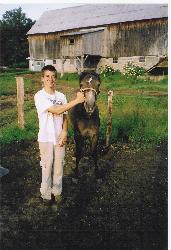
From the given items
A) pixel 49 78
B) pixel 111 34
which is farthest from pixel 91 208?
pixel 111 34

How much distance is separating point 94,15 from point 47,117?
2898cm

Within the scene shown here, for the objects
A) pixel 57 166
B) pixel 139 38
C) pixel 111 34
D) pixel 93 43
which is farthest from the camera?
pixel 93 43

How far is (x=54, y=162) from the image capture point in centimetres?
443

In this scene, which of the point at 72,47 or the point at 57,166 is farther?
the point at 72,47

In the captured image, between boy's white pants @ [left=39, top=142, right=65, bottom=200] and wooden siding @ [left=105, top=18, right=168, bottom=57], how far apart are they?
26.1 m

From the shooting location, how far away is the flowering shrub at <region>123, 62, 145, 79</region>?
28.1 meters

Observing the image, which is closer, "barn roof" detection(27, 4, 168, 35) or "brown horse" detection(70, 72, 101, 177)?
"brown horse" detection(70, 72, 101, 177)

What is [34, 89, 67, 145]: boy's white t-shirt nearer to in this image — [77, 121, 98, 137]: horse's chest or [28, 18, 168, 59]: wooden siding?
[77, 121, 98, 137]: horse's chest

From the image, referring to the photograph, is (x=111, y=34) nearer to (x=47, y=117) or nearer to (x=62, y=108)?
(x=47, y=117)

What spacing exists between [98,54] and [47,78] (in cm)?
Result: 2758

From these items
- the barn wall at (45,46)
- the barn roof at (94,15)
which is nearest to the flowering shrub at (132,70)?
the barn roof at (94,15)

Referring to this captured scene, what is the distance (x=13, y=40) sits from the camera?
38812 mm

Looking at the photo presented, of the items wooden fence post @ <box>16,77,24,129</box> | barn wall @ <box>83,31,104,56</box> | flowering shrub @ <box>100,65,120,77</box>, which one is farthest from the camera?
flowering shrub @ <box>100,65,120,77</box>

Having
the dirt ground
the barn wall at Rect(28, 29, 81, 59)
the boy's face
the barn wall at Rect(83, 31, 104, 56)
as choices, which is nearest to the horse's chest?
the dirt ground
